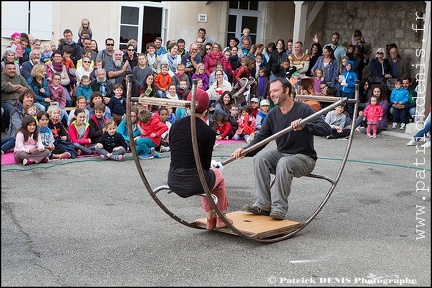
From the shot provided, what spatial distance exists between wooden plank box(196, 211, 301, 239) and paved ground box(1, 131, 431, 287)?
0.09 meters

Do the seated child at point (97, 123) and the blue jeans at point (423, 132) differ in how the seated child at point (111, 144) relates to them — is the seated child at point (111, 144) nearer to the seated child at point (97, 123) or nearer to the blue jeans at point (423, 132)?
the seated child at point (97, 123)

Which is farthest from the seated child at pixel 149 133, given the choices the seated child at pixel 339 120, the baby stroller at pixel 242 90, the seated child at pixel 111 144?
the seated child at pixel 339 120

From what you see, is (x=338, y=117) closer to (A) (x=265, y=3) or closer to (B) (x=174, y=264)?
(A) (x=265, y=3)

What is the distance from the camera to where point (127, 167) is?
9430 millimetres

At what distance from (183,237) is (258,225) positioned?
641 millimetres

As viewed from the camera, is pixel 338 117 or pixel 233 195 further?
pixel 338 117

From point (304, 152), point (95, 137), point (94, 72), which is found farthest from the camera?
point (94, 72)

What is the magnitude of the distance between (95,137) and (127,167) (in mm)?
1248

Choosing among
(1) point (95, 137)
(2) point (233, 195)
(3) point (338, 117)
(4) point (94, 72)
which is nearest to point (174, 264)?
(2) point (233, 195)

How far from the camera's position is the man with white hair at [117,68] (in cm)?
1251

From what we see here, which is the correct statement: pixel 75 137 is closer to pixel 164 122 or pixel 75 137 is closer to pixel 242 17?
pixel 164 122

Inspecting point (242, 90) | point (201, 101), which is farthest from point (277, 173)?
point (242, 90)

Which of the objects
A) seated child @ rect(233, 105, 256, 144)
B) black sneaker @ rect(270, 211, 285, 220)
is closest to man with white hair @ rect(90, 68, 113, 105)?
seated child @ rect(233, 105, 256, 144)

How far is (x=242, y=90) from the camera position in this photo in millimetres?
13836
